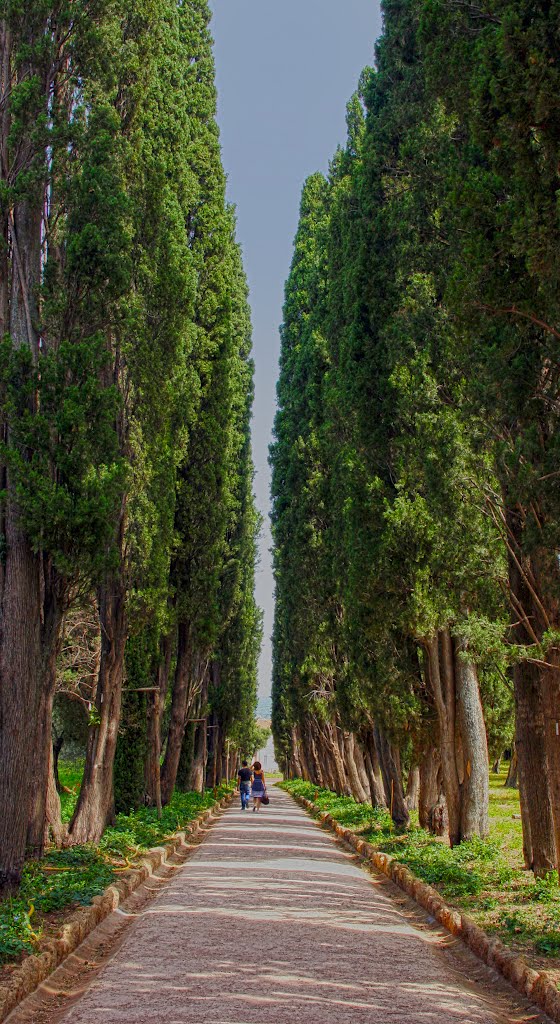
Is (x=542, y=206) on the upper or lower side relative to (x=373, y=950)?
upper

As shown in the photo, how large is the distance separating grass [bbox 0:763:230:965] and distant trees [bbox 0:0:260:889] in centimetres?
38

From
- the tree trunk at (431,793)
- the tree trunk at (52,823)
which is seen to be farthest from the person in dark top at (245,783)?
the tree trunk at (52,823)

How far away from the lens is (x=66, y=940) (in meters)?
6.86

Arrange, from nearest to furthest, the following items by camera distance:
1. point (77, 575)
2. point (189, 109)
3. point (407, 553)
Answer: point (77, 575) → point (407, 553) → point (189, 109)

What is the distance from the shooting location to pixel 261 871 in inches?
483

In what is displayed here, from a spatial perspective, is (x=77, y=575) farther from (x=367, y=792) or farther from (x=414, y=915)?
(x=367, y=792)

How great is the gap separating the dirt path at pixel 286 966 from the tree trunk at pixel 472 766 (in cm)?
289

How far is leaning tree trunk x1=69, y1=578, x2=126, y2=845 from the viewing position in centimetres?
1414

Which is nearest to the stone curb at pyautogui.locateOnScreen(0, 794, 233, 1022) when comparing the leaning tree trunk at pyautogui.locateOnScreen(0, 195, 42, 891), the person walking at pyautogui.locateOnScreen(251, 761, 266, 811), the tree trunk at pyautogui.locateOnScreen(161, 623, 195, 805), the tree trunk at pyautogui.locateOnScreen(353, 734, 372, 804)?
the leaning tree trunk at pyautogui.locateOnScreen(0, 195, 42, 891)

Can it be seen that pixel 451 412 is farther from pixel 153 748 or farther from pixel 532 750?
pixel 153 748

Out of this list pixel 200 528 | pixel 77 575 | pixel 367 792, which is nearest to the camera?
pixel 77 575

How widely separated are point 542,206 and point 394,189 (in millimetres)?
9428

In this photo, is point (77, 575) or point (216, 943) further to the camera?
point (77, 575)

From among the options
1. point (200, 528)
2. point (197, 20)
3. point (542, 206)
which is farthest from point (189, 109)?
point (542, 206)
